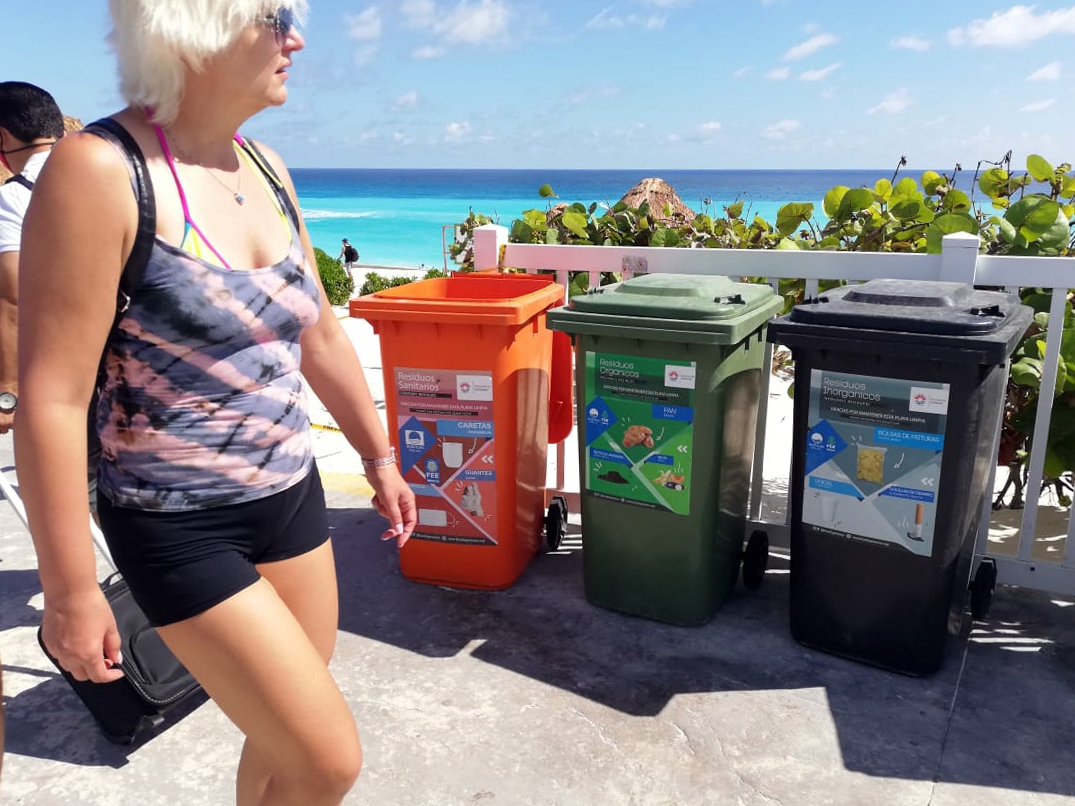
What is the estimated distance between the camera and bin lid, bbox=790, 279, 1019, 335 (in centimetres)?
270

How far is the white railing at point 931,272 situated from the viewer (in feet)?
10.7

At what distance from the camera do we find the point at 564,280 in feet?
13.8

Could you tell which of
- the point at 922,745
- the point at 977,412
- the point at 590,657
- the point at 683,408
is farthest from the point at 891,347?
the point at 590,657

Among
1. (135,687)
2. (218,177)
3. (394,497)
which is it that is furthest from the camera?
(135,687)

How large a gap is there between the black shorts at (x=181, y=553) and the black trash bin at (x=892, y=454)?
6.61 feet

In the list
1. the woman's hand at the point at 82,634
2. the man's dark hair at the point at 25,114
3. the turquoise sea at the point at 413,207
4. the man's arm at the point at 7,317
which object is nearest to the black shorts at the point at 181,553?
the woman's hand at the point at 82,634

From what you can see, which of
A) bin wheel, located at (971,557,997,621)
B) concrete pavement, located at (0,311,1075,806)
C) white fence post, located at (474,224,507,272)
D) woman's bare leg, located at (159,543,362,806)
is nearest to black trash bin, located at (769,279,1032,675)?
bin wheel, located at (971,557,997,621)

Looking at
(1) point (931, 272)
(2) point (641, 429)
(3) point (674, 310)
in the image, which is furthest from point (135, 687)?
(1) point (931, 272)

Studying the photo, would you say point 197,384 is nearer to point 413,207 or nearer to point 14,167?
point 14,167

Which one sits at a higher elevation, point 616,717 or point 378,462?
point 378,462

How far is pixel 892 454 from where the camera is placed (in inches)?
113

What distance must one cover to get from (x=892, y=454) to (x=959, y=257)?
94cm

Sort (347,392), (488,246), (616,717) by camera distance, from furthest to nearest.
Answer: (488,246) < (616,717) < (347,392)

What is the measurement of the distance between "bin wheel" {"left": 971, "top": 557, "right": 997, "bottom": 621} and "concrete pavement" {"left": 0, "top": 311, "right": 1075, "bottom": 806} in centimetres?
10
